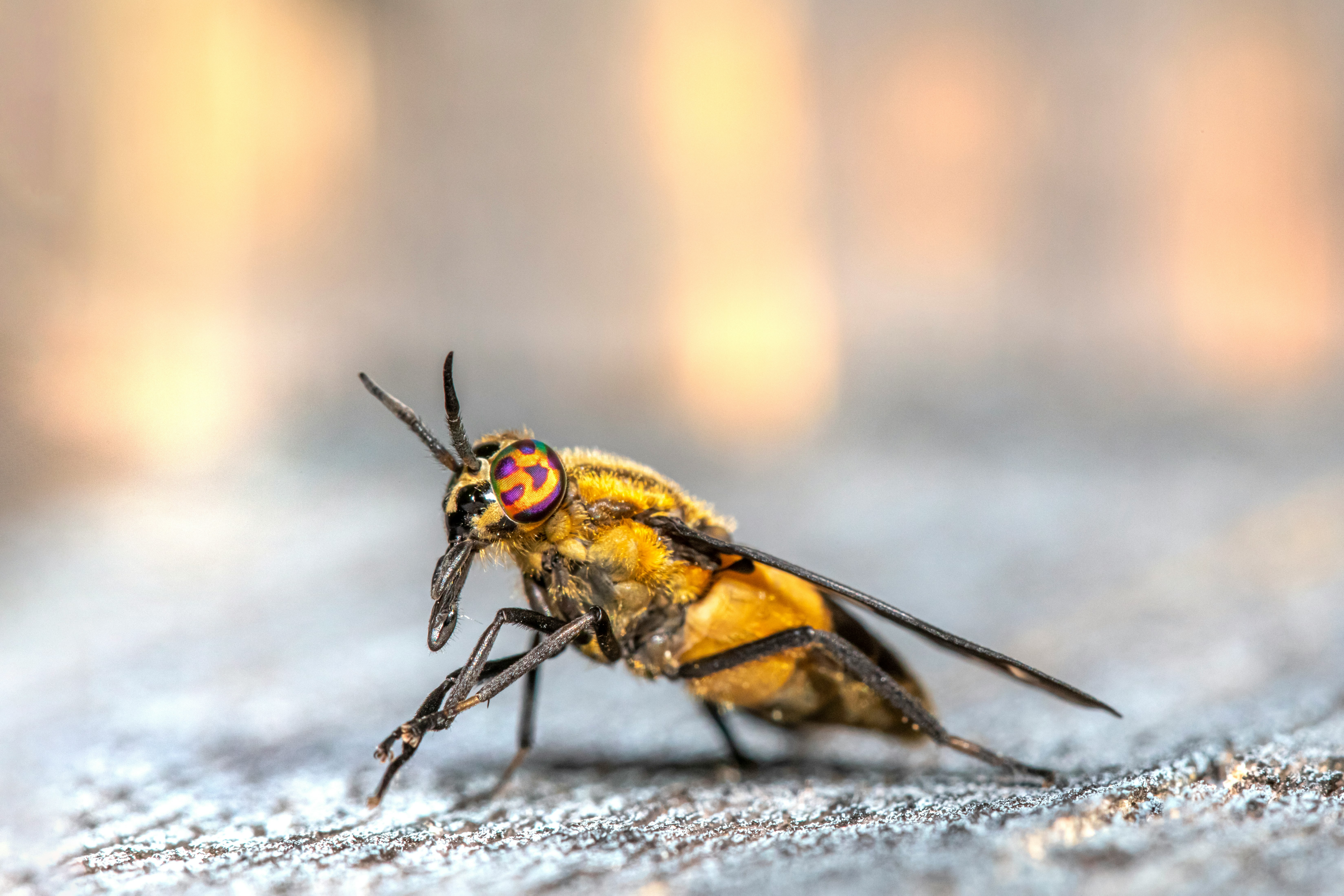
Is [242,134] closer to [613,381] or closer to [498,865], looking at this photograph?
[613,381]

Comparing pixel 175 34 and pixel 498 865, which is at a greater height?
pixel 175 34

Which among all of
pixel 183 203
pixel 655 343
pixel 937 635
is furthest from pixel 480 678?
pixel 655 343

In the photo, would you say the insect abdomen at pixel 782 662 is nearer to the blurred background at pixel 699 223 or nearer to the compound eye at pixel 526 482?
the compound eye at pixel 526 482

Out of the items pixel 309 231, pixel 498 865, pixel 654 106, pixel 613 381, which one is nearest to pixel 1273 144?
pixel 654 106

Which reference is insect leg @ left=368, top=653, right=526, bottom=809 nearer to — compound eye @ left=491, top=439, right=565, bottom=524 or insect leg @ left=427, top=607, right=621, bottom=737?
insect leg @ left=427, top=607, right=621, bottom=737

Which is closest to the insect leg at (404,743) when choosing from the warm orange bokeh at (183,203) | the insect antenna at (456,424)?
the insect antenna at (456,424)

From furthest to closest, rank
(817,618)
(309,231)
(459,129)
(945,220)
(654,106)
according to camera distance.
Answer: (945,220), (654,106), (459,129), (309,231), (817,618)

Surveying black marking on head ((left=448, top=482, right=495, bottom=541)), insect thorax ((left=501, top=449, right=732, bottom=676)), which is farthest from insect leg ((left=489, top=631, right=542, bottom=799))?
black marking on head ((left=448, top=482, right=495, bottom=541))
